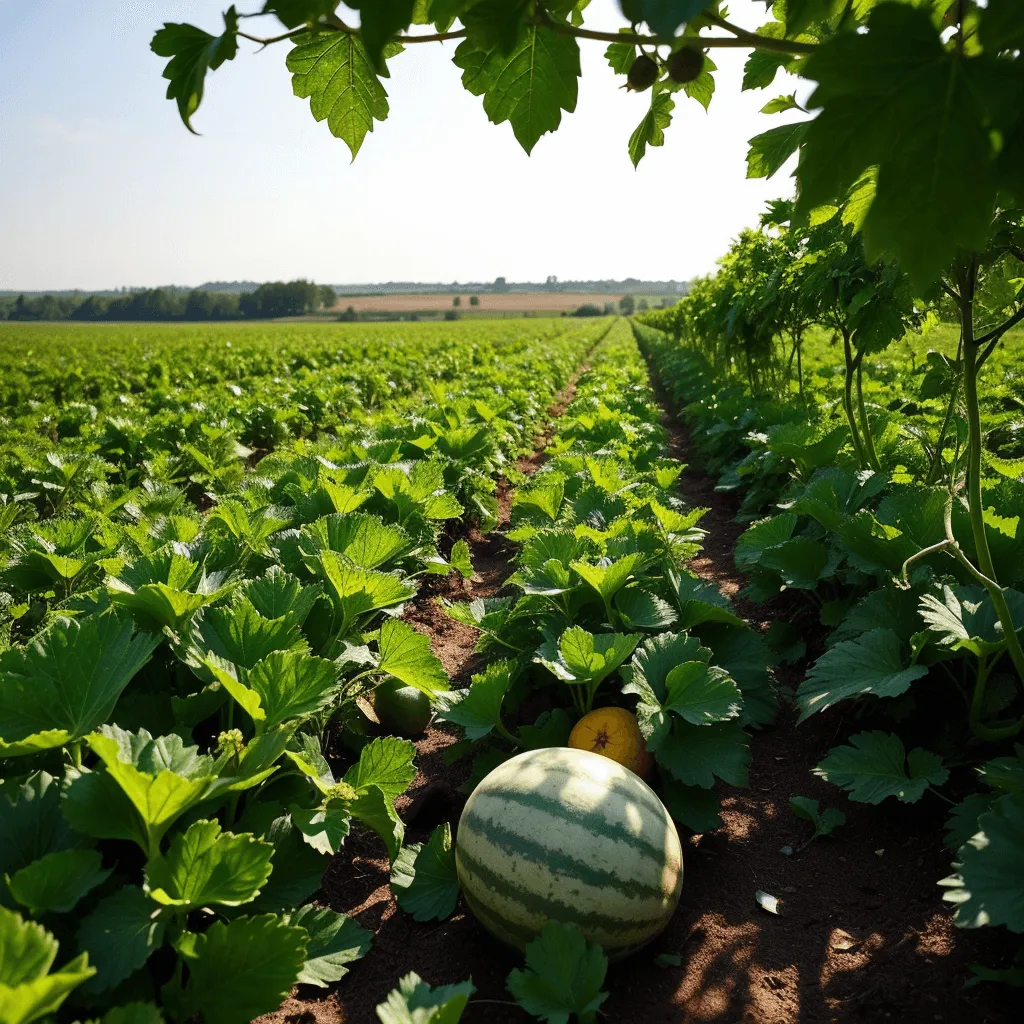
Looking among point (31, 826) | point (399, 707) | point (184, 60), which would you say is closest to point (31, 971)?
point (31, 826)

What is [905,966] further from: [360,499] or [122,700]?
[360,499]

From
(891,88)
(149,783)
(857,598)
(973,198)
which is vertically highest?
(891,88)

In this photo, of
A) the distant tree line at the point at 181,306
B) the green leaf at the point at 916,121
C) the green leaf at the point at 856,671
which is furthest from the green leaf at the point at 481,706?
the distant tree line at the point at 181,306

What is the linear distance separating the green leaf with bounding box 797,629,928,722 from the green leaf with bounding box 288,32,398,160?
2.03m

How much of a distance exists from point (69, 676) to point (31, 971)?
0.86 m

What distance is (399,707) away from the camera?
129 inches

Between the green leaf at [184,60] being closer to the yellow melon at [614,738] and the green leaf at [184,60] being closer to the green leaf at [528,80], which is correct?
the green leaf at [528,80]

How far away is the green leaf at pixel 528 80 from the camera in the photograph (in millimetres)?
1124

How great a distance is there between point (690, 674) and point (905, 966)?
964 millimetres

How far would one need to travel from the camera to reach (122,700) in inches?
91.0

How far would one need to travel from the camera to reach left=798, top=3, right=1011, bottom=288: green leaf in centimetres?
86

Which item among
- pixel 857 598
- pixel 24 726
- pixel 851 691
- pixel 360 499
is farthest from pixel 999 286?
pixel 24 726

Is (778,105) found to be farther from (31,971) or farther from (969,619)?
(31,971)

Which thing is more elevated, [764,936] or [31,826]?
[31,826]
